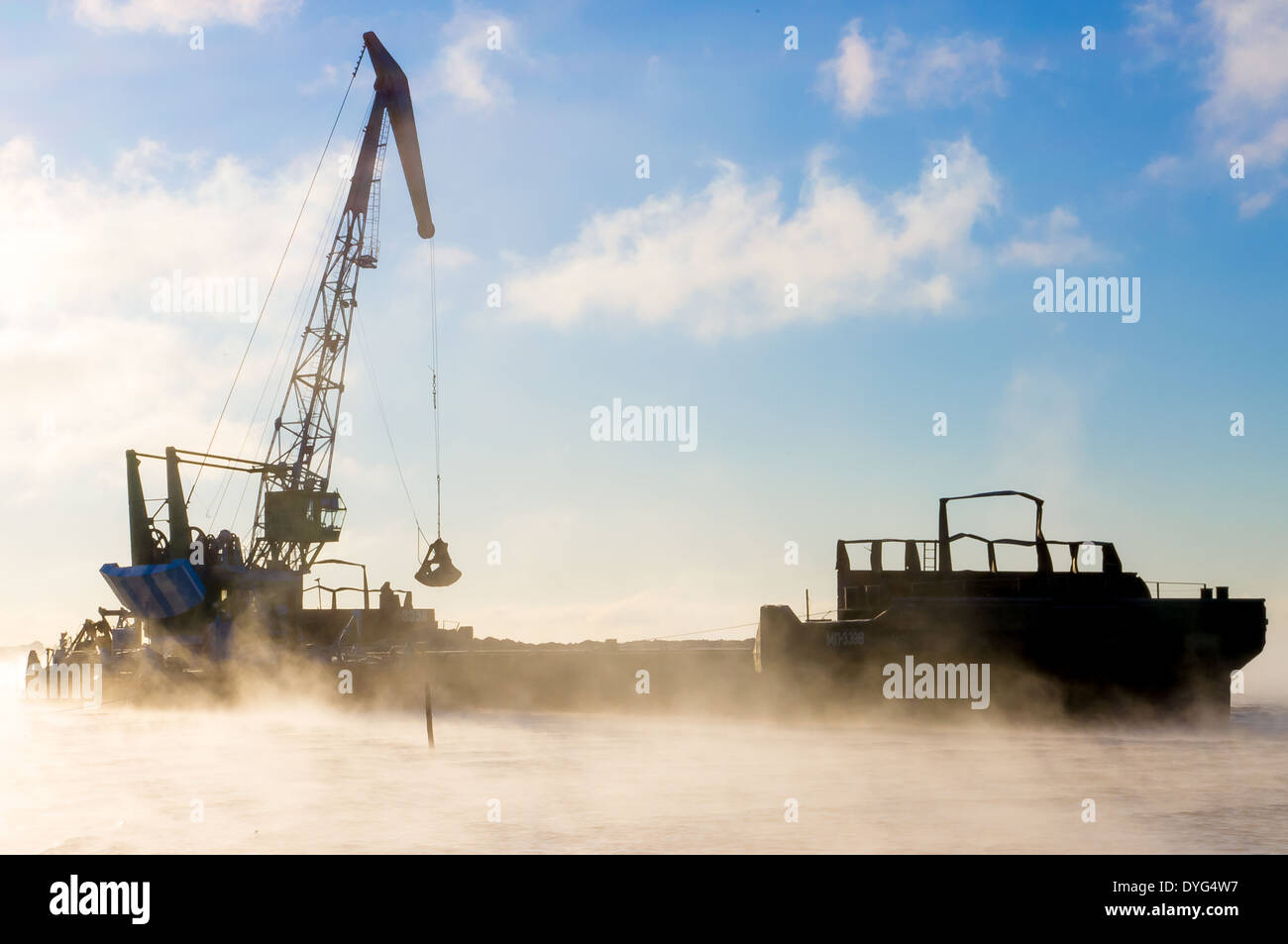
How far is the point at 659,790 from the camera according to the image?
931 inches

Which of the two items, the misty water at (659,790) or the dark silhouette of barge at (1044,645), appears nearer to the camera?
the misty water at (659,790)

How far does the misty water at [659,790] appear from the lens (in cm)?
1886

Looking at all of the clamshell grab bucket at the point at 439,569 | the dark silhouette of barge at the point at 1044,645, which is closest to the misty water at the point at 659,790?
the dark silhouette of barge at the point at 1044,645

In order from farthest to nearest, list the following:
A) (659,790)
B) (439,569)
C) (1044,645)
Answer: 1. (439,569)
2. (1044,645)
3. (659,790)

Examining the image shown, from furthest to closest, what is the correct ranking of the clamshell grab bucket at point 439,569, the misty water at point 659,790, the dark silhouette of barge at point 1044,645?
the clamshell grab bucket at point 439,569
the dark silhouette of barge at point 1044,645
the misty water at point 659,790

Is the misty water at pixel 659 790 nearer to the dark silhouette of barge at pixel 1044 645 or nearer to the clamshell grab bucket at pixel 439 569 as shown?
the dark silhouette of barge at pixel 1044 645

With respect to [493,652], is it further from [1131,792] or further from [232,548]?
[1131,792]

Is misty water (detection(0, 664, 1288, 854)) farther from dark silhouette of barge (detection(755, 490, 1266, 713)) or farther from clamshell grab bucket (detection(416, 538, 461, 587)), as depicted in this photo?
clamshell grab bucket (detection(416, 538, 461, 587))

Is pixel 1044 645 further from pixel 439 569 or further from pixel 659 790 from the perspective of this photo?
pixel 439 569

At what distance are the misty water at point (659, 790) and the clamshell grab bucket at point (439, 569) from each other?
21.1m

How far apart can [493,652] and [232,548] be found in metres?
20.2

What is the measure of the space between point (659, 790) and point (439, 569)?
37.8m

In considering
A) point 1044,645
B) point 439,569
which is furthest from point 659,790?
point 439,569
